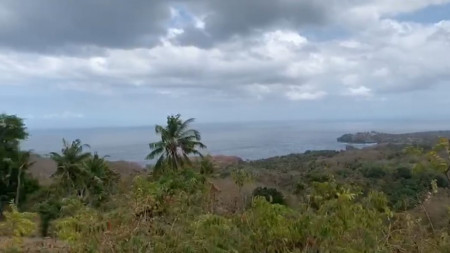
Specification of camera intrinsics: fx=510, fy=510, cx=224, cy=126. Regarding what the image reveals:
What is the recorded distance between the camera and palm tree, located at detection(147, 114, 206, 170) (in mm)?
28406

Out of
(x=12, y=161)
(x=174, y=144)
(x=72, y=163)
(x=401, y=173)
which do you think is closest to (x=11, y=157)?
(x=12, y=161)

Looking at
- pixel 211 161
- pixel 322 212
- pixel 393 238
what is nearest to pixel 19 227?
pixel 322 212

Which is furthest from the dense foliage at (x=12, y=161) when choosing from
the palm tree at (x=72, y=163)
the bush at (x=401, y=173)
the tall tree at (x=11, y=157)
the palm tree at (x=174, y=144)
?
the bush at (x=401, y=173)

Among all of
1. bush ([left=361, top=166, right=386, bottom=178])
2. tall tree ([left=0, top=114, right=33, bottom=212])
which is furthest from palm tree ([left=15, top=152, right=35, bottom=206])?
bush ([left=361, top=166, right=386, bottom=178])

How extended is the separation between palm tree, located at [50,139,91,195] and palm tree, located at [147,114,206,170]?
4761 millimetres

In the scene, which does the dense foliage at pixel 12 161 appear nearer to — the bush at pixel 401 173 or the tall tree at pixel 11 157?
the tall tree at pixel 11 157

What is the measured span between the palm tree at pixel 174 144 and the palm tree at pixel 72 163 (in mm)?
4761

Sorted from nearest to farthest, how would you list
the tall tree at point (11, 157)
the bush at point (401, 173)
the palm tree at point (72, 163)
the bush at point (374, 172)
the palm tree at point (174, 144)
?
the palm tree at point (174, 144), the palm tree at point (72, 163), the tall tree at point (11, 157), the bush at point (401, 173), the bush at point (374, 172)

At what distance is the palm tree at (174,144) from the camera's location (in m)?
28.4

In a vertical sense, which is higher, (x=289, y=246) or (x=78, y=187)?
(x=289, y=246)

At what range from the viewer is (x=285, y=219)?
5551 millimetres

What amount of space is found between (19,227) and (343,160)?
59451 millimetres

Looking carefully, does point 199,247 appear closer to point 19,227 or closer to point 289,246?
point 289,246

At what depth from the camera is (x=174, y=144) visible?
28578 millimetres
